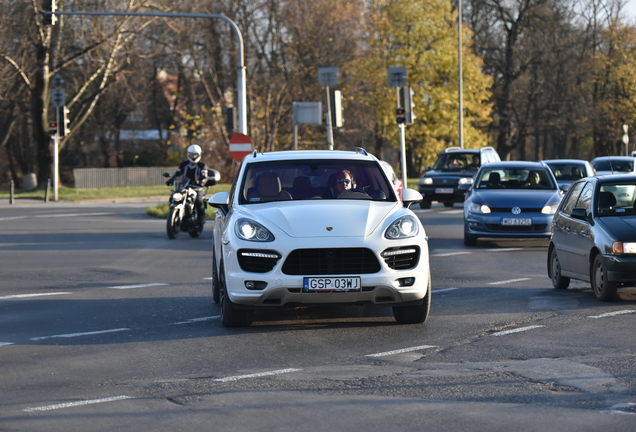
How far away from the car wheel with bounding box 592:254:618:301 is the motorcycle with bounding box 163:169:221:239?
1093 cm

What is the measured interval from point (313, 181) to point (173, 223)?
36.2 ft

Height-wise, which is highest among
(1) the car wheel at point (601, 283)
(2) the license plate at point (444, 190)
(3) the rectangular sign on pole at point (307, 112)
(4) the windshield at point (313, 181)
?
(3) the rectangular sign on pole at point (307, 112)

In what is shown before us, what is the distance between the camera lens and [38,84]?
147ft

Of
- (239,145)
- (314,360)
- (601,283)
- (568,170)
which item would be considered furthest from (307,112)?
(314,360)

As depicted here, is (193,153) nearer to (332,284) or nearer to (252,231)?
(252,231)

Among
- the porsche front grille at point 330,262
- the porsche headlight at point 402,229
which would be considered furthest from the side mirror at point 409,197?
the porsche front grille at point 330,262

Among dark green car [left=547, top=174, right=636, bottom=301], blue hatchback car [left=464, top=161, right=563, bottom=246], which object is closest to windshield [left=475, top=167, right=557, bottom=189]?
blue hatchback car [left=464, top=161, right=563, bottom=246]

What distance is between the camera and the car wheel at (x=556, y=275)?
12.5 meters

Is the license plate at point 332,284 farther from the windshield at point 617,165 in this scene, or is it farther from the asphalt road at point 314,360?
the windshield at point 617,165

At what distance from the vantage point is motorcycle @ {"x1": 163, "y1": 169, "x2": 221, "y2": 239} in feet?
68.4

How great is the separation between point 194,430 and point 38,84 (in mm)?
41215

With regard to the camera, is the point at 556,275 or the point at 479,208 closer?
the point at 556,275

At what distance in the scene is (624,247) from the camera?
35.8 ft

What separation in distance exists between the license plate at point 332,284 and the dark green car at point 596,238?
10.9ft
